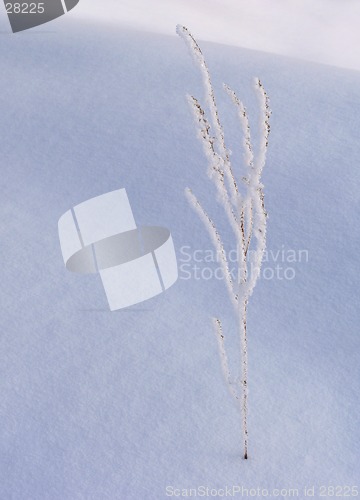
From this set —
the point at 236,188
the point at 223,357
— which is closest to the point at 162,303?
the point at 223,357

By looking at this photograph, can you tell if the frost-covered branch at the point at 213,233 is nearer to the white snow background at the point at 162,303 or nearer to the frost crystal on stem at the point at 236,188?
the frost crystal on stem at the point at 236,188

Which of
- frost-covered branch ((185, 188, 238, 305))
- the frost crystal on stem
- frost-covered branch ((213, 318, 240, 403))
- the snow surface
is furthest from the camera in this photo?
the snow surface

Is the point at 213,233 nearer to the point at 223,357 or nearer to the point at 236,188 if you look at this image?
the point at 236,188

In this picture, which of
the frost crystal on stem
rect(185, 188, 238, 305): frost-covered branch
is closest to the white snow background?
the frost crystal on stem

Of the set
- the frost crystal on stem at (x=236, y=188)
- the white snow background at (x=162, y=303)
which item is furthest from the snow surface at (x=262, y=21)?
the frost crystal on stem at (x=236, y=188)

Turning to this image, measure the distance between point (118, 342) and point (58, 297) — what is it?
52 cm

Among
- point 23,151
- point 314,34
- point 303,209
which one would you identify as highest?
point 23,151

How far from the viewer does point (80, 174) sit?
4906 millimetres

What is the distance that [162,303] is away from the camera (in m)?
3.94

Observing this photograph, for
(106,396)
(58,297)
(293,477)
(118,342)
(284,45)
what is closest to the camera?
(293,477)

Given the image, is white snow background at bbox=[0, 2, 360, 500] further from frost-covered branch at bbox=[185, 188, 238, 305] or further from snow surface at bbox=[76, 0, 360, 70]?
snow surface at bbox=[76, 0, 360, 70]

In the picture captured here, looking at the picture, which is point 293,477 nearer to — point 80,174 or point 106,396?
point 106,396

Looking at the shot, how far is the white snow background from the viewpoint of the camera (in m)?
3.14

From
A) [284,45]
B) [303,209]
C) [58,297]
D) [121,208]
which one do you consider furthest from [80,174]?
[284,45]
